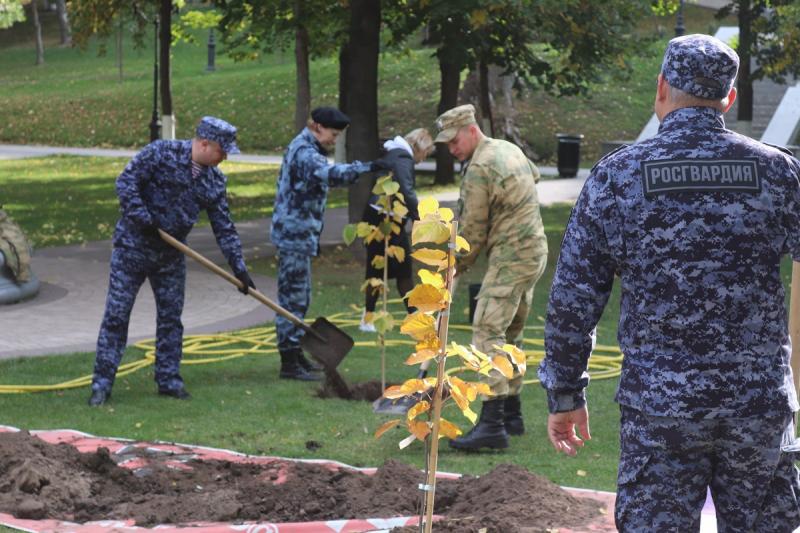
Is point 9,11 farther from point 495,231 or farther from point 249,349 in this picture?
point 495,231

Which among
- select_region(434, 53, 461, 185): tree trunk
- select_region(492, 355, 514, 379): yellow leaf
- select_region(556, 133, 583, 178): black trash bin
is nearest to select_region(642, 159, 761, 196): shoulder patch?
select_region(492, 355, 514, 379): yellow leaf

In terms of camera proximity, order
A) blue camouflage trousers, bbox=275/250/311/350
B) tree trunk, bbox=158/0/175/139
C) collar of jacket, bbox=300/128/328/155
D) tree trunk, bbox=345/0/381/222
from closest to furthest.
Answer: collar of jacket, bbox=300/128/328/155
blue camouflage trousers, bbox=275/250/311/350
tree trunk, bbox=345/0/381/222
tree trunk, bbox=158/0/175/139

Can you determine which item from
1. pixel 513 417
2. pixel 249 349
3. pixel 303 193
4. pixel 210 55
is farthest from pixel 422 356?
pixel 210 55

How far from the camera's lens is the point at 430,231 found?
4.53 m

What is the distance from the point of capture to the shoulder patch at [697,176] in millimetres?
3697

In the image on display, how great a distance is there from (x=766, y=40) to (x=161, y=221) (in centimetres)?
1660

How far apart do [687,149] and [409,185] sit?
6.85 m

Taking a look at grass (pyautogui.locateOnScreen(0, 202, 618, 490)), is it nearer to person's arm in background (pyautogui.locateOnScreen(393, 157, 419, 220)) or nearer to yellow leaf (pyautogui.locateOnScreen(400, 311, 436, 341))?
person's arm in background (pyautogui.locateOnScreen(393, 157, 419, 220))

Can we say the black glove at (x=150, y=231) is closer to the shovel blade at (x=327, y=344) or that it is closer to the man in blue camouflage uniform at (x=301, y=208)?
the man in blue camouflage uniform at (x=301, y=208)

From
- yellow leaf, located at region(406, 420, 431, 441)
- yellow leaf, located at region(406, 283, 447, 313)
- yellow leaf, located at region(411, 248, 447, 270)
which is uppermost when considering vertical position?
yellow leaf, located at region(411, 248, 447, 270)

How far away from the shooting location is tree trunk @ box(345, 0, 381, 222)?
16312mm

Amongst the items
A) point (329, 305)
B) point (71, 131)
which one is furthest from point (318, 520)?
point (71, 131)

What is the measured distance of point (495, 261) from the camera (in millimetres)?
7699

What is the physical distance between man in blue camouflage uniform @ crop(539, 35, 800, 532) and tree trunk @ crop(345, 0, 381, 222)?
12759 mm
